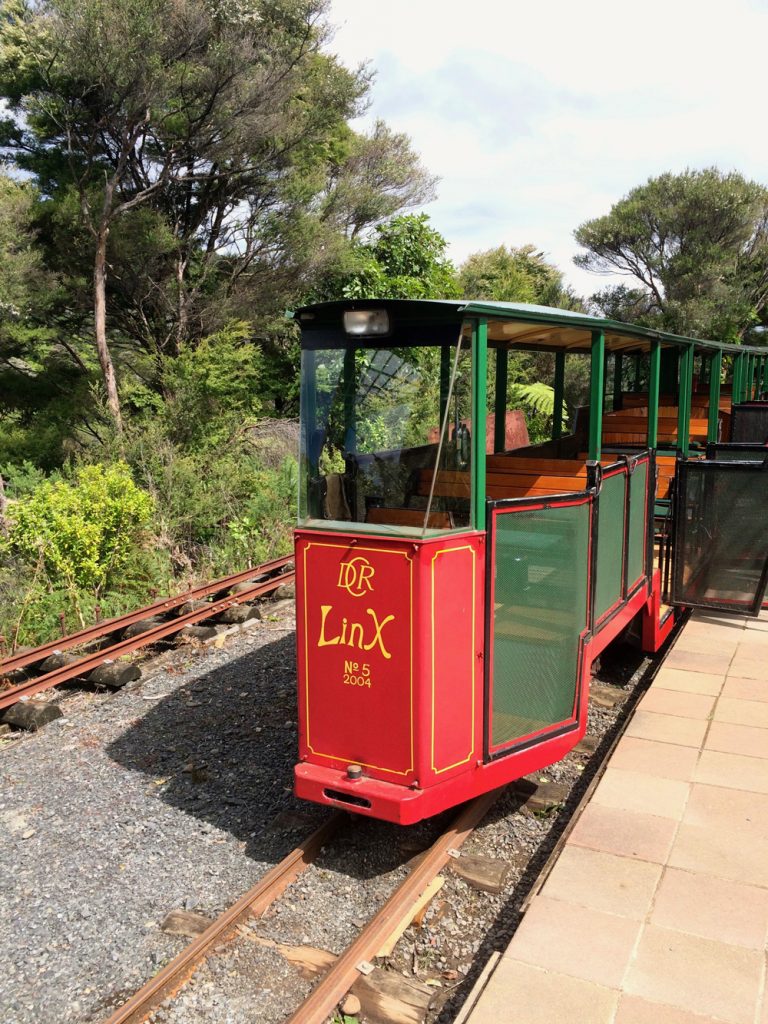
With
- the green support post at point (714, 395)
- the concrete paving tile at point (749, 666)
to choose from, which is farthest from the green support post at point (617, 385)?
the concrete paving tile at point (749, 666)

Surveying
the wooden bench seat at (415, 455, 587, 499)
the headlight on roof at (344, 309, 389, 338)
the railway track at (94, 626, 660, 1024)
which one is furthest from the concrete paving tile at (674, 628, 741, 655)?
the headlight on roof at (344, 309, 389, 338)

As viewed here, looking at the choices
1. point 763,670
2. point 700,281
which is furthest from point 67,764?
point 700,281

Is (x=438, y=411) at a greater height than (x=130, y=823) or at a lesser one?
greater

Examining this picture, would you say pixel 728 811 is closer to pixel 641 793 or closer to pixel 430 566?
pixel 641 793

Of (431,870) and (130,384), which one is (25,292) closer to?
(130,384)

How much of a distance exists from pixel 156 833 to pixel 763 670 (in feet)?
15.2

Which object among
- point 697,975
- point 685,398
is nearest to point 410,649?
point 697,975

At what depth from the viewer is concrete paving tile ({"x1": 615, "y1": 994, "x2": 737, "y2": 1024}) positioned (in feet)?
8.91

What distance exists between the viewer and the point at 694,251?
27.6 metres

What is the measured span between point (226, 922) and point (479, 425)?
8.18ft

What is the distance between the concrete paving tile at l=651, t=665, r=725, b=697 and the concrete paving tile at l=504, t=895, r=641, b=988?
2.79m

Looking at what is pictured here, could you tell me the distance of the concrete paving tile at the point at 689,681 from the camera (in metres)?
5.75

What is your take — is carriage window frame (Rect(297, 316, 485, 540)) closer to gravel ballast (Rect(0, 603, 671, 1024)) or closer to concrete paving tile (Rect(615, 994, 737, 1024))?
gravel ballast (Rect(0, 603, 671, 1024))

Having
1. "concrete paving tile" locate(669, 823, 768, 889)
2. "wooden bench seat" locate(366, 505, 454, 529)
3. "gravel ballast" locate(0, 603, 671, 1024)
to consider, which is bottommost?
"gravel ballast" locate(0, 603, 671, 1024)
